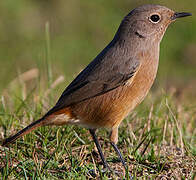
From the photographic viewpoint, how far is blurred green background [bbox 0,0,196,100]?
40.9 feet

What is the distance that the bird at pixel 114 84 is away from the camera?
5742mm

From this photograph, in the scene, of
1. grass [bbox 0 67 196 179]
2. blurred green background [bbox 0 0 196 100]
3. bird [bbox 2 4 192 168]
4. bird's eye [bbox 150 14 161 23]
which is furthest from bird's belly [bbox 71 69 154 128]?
blurred green background [bbox 0 0 196 100]

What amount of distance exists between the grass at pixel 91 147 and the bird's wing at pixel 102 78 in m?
0.51

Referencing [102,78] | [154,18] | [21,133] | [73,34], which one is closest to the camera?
[21,133]

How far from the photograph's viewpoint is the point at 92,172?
527 cm

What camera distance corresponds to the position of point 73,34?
44.5 feet

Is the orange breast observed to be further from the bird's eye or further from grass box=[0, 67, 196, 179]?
→ the bird's eye

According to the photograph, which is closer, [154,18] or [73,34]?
[154,18]

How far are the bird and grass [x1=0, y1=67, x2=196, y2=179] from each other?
22 centimetres

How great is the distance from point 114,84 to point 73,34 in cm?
795

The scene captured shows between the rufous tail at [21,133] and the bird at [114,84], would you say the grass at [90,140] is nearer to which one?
the rufous tail at [21,133]

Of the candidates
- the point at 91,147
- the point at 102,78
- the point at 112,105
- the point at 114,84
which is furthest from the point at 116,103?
the point at 91,147

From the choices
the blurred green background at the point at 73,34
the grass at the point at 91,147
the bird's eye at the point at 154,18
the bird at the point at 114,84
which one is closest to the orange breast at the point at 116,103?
the bird at the point at 114,84

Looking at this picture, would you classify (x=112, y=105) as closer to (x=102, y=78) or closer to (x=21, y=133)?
(x=102, y=78)
